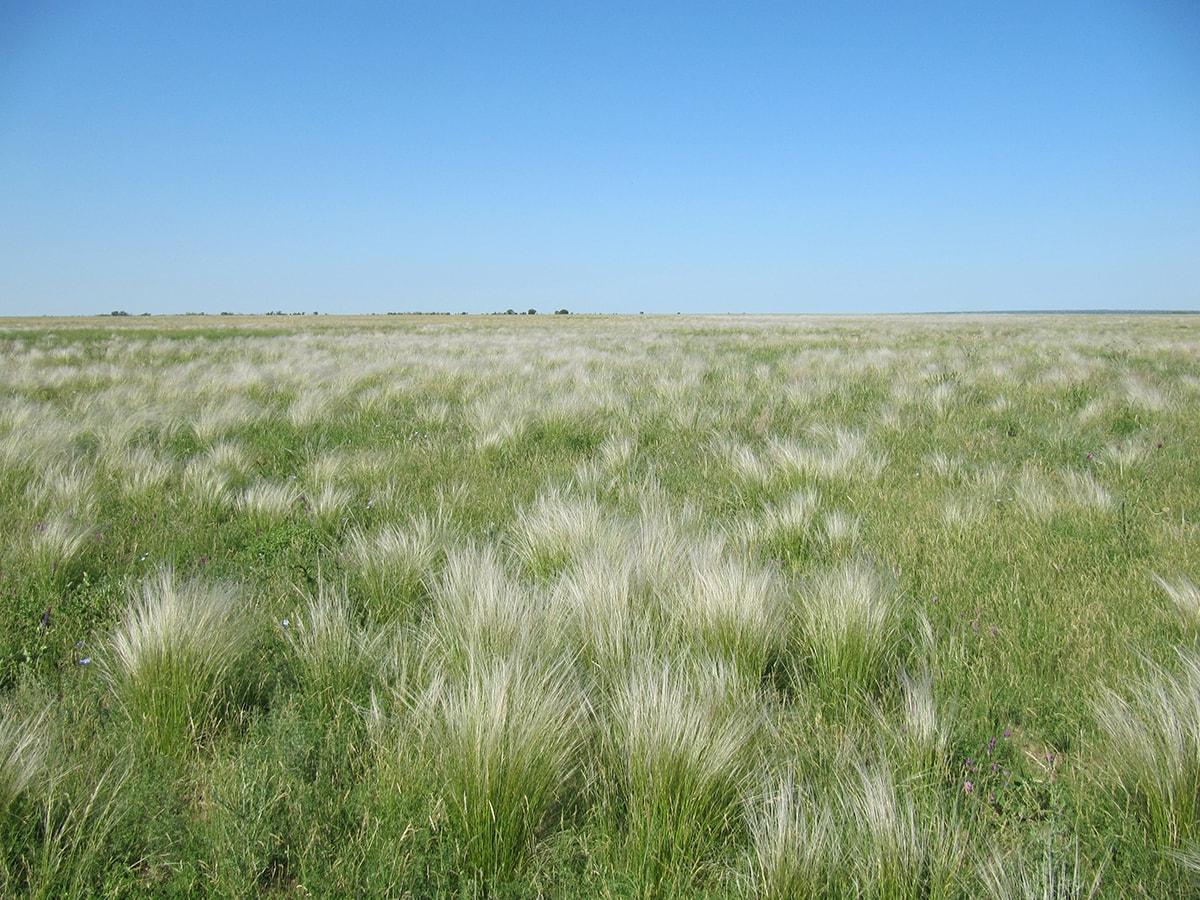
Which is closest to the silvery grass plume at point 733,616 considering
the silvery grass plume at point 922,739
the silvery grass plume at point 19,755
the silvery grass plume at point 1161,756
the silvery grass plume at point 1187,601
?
the silvery grass plume at point 922,739

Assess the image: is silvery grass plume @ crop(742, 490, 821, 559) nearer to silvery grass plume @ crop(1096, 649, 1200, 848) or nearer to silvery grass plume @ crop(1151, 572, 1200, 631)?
silvery grass plume @ crop(1151, 572, 1200, 631)

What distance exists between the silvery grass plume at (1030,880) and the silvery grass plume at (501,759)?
0.92m

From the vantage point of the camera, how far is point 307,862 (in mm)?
1350

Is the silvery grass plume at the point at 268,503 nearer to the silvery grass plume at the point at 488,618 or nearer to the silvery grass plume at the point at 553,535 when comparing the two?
the silvery grass plume at the point at 553,535

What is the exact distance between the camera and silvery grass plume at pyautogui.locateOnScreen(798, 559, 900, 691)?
6.58 feet

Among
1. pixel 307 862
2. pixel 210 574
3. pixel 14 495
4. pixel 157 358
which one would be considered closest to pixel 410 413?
pixel 14 495

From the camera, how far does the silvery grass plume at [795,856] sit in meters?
1.23

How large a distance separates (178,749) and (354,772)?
20.8 inches

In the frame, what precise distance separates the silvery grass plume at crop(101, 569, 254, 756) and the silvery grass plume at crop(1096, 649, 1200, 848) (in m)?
2.45

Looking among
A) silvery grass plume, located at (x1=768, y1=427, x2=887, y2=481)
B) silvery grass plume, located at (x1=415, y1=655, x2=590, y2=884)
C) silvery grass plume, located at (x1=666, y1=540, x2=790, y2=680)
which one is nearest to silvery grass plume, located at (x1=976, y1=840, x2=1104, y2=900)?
silvery grass plume, located at (x1=666, y1=540, x2=790, y2=680)

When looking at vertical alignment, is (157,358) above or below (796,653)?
above

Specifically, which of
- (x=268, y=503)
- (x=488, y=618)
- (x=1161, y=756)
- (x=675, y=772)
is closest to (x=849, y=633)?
(x=1161, y=756)

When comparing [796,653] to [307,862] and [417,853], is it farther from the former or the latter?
[307,862]

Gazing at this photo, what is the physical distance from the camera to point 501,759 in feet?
4.81
